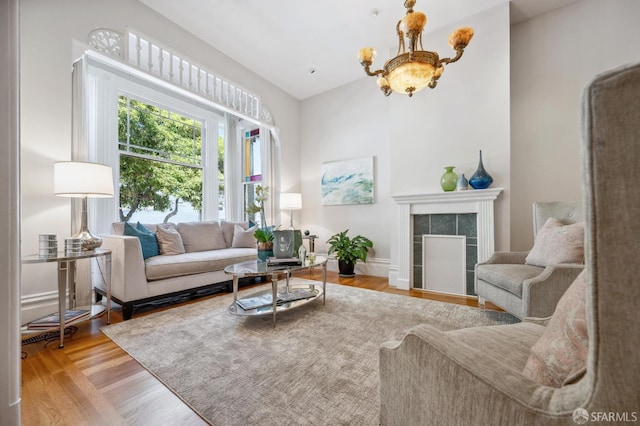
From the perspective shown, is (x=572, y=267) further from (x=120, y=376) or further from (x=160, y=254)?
(x=160, y=254)

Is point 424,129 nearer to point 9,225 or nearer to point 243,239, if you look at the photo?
point 243,239

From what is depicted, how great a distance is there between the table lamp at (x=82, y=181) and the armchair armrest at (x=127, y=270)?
7.4 inches

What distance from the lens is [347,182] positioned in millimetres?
4414

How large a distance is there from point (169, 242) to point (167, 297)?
72 centimetres

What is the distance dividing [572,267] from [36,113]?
14.1ft

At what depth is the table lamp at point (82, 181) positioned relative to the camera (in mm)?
2096

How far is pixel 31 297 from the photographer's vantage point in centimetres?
215

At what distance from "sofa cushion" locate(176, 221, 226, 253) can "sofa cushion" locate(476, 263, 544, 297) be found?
3.27m

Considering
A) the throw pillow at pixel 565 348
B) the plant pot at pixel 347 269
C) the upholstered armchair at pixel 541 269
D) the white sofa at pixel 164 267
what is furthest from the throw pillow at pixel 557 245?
the white sofa at pixel 164 267

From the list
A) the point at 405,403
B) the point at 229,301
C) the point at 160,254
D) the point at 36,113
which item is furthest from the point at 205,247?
the point at 405,403

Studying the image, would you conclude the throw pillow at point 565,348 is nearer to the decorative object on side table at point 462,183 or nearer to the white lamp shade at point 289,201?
the decorative object on side table at point 462,183

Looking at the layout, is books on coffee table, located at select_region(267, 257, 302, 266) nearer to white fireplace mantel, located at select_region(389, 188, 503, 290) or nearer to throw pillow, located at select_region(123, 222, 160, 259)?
throw pillow, located at select_region(123, 222, 160, 259)

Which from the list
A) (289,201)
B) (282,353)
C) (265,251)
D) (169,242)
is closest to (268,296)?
(265,251)

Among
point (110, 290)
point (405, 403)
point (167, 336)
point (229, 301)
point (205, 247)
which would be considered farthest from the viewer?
point (205, 247)
